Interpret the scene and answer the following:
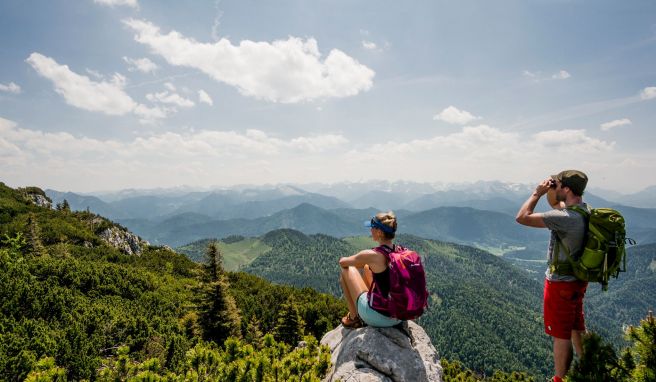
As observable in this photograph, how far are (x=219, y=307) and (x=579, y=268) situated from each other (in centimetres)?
2563

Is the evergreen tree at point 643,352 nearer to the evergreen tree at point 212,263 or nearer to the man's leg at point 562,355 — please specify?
the man's leg at point 562,355

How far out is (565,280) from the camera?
23.2 ft

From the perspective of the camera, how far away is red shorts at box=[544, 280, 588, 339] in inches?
276

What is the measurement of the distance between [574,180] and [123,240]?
81.8 meters

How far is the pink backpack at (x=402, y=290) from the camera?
7359mm

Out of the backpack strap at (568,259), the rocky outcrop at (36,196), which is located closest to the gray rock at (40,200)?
the rocky outcrop at (36,196)

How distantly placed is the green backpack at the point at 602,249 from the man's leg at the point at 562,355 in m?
1.43

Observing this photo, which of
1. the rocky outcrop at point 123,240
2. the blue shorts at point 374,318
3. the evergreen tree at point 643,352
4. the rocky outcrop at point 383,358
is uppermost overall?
the evergreen tree at point 643,352

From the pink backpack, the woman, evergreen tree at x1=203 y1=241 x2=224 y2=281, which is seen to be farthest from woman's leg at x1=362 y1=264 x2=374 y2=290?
evergreen tree at x1=203 y1=241 x2=224 y2=281

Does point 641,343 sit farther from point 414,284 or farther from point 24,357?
point 24,357

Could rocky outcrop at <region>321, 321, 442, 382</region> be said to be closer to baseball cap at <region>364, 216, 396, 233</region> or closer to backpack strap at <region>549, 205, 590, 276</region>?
baseball cap at <region>364, 216, 396, 233</region>

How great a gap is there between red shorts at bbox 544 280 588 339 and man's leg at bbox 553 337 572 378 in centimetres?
12

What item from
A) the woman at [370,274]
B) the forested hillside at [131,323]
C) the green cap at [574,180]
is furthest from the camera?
the woman at [370,274]

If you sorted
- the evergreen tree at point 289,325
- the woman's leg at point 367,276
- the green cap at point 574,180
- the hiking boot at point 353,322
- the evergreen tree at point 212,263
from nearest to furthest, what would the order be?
the green cap at point 574,180 < the hiking boot at point 353,322 < the woman's leg at point 367,276 < the evergreen tree at point 289,325 < the evergreen tree at point 212,263
